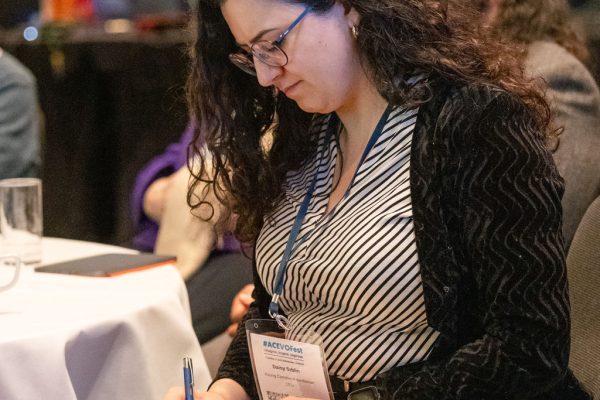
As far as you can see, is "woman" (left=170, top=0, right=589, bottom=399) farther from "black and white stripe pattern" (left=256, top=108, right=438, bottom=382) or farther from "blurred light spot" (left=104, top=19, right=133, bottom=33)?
"blurred light spot" (left=104, top=19, right=133, bottom=33)

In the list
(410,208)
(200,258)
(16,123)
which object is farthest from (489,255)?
(16,123)

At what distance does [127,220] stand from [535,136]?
3677 millimetres

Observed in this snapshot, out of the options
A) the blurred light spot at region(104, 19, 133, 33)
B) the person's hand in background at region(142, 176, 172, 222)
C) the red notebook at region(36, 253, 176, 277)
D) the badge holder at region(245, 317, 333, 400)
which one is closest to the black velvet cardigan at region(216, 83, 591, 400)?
the badge holder at region(245, 317, 333, 400)

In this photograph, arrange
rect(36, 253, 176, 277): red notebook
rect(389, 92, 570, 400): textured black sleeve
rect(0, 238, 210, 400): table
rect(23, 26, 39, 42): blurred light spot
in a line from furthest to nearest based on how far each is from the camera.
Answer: rect(23, 26, 39, 42): blurred light spot, rect(36, 253, 176, 277): red notebook, rect(0, 238, 210, 400): table, rect(389, 92, 570, 400): textured black sleeve

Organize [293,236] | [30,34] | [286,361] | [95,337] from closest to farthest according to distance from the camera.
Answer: [286,361] < [293,236] < [95,337] < [30,34]

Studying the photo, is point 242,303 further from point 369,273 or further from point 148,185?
point 148,185

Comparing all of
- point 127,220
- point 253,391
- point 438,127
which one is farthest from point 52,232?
point 438,127

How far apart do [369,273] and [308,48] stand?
1.17 feet

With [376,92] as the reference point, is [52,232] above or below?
below

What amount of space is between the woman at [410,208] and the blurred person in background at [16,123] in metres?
1.60

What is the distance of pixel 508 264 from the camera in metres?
1.32

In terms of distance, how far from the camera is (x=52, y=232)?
4926mm

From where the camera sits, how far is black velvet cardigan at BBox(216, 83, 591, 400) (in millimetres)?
1312

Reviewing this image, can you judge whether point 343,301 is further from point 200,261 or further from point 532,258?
point 200,261
